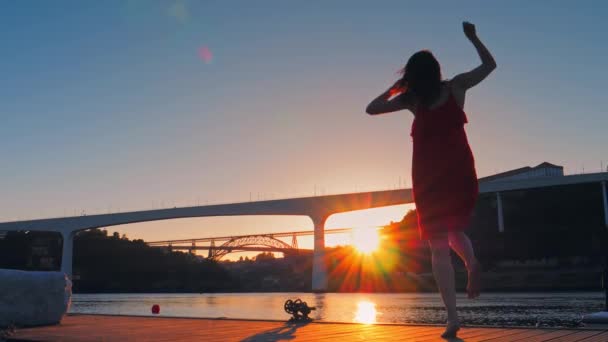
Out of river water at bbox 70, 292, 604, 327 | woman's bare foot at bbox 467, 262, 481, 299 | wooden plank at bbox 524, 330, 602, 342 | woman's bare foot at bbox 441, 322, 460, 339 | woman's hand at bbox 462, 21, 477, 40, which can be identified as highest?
woman's hand at bbox 462, 21, 477, 40

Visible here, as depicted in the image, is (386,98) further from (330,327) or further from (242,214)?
(242,214)

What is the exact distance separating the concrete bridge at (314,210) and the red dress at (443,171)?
54.1 m

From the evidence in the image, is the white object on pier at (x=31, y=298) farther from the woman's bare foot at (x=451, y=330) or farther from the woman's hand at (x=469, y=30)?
the woman's hand at (x=469, y=30)

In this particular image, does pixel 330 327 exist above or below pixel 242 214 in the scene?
below

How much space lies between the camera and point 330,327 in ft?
20.5

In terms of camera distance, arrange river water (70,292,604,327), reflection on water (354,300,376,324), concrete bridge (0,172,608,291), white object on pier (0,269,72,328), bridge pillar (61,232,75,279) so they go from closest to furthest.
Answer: white object on pier (0,269,72,328) < river water (70,292,604,327) < reflection on water (354,300,376,324) < concrete bridge (0,172,608,291) < bridge pillar (61,232,75,279)

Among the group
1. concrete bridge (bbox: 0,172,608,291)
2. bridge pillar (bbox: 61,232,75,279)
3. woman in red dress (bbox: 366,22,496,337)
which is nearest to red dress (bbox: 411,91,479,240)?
woman in red dress (bbox: 366,22,496,337)

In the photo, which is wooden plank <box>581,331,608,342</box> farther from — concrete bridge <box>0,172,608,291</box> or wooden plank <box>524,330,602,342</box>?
concrete bridge <box>0,172,608,291</box>

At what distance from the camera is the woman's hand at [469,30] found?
3953 mm

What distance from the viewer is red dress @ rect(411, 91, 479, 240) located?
3.82 m

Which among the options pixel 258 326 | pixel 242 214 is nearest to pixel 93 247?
pixel 242 214

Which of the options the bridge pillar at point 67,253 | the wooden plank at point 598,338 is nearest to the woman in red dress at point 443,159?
the wooden plank at point 598,338

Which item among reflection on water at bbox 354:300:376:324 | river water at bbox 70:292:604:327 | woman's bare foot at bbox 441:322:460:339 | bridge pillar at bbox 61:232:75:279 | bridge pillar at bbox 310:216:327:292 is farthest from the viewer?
bridge pillar at bbox 61:232:75:279

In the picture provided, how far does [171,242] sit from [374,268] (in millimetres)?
36828
